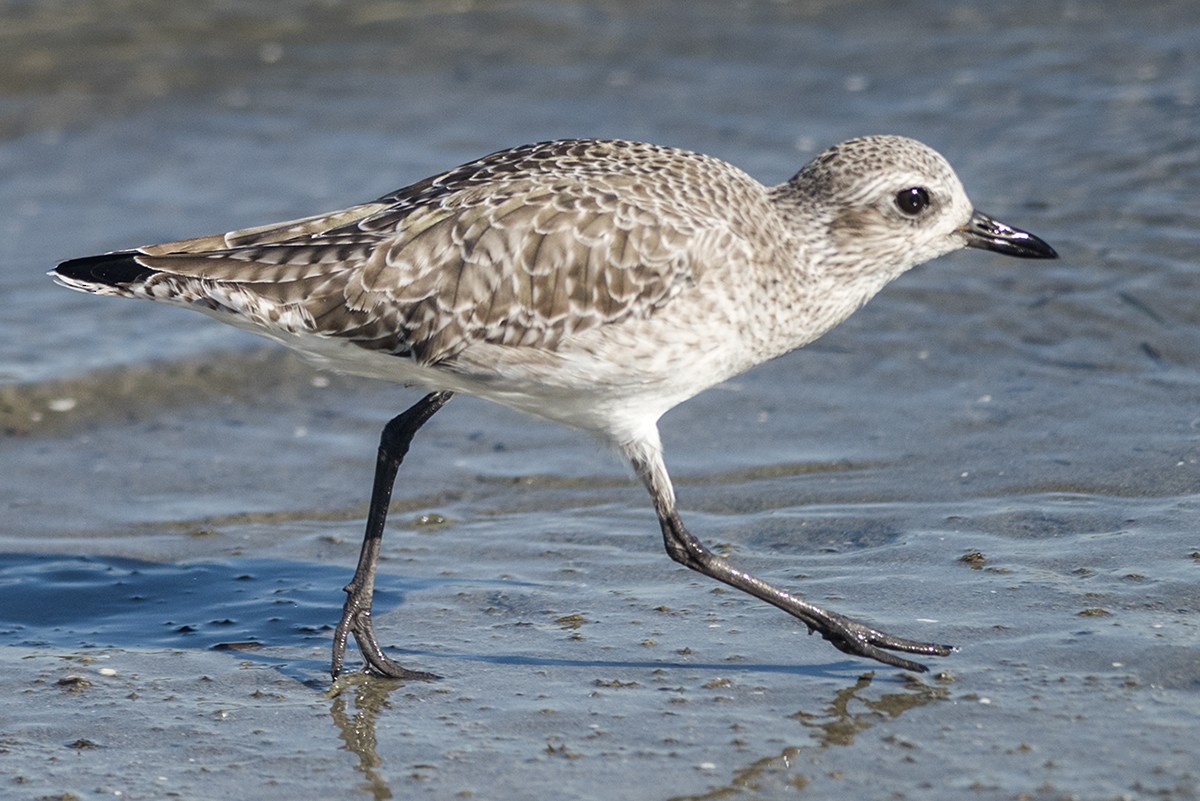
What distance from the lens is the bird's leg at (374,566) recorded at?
6.35m

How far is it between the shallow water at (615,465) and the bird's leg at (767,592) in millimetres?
135

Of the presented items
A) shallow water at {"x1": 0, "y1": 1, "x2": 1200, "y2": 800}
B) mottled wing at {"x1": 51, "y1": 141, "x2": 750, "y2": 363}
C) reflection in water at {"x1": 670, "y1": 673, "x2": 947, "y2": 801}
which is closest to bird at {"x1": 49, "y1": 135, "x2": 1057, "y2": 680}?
mottled wing at {"x1": 51, "y1": 141, "x2": 750, "y2": 363}

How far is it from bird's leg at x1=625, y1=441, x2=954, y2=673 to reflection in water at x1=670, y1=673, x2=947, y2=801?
0.12 m

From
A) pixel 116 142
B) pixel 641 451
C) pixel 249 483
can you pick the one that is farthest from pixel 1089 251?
pixel 116 142

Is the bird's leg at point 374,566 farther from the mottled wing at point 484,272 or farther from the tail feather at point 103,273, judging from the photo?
the tail feather at point 103,273

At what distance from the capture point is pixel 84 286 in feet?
21.1

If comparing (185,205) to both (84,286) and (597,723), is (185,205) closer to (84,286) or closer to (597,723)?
(84,286)

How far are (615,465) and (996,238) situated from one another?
100 inches

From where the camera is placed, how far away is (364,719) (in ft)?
19.6

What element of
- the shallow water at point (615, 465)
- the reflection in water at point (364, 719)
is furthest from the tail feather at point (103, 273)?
the reflection in water at point (364, 719)

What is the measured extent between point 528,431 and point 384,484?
6.96 ft

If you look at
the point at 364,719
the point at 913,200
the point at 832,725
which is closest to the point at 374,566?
the point at 364,719

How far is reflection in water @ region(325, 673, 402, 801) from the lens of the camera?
546 centimetres

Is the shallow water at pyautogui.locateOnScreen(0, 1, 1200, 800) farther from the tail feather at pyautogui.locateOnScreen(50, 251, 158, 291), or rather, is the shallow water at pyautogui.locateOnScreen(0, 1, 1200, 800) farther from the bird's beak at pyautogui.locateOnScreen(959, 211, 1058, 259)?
the tail feather at pyautogui.locateOnScreen(50, 251, 158, 291)
